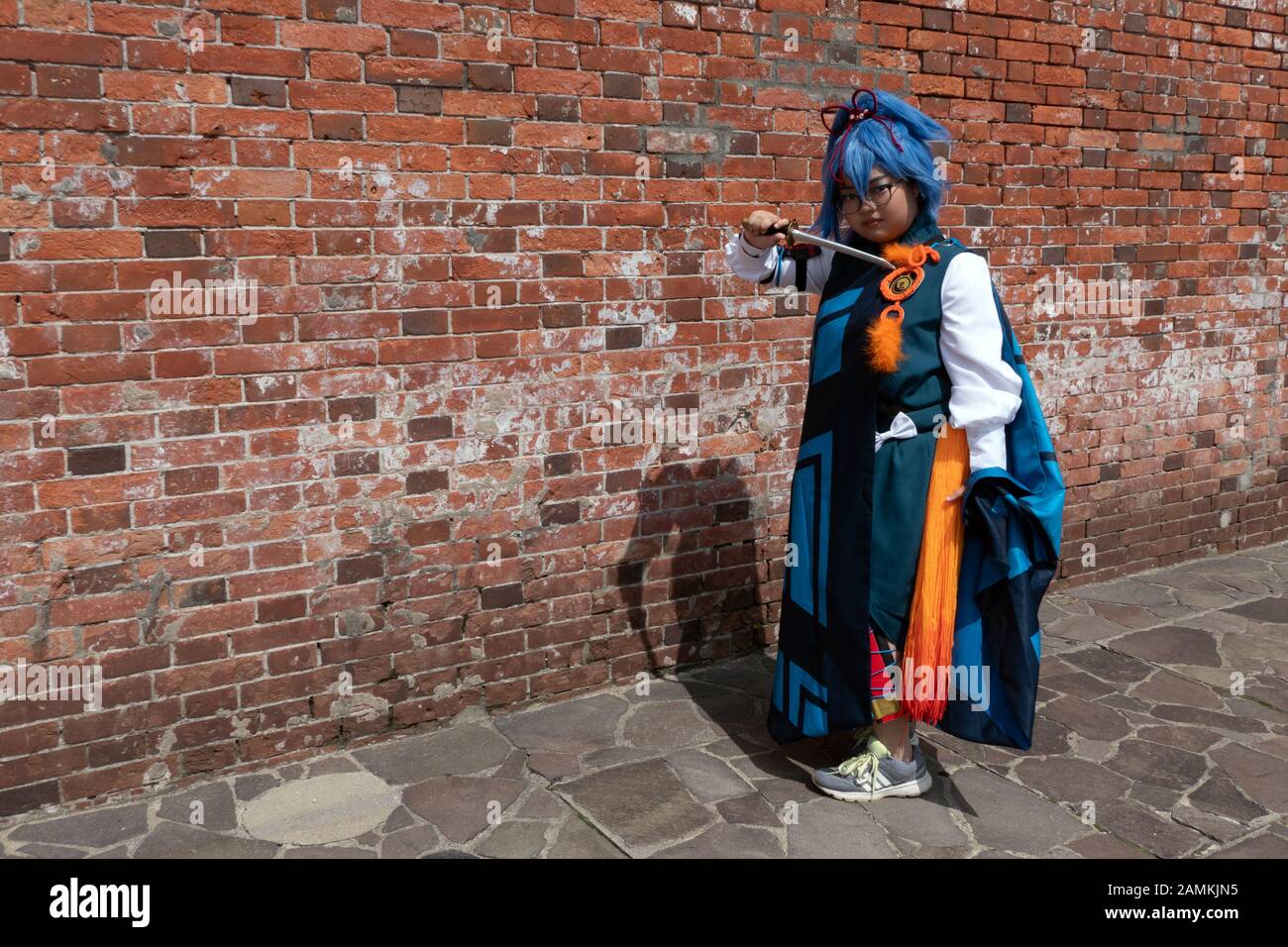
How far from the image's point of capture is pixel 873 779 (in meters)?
3.51

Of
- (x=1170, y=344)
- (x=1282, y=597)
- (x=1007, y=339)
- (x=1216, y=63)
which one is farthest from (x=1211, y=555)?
(x=1007, y=339)

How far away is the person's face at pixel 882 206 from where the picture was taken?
3.22 metres

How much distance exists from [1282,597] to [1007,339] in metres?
3.29

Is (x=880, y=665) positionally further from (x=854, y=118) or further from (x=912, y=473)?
(x=854, y=118)

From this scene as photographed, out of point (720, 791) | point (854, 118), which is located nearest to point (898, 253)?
point (854, 118)

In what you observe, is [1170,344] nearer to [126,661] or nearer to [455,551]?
Result: [455,551]

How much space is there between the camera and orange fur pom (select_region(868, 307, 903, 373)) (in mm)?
3227

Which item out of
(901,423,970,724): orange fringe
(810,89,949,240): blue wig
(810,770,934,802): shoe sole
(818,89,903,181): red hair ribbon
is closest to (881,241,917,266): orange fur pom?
(810,89,949,240): blue wig

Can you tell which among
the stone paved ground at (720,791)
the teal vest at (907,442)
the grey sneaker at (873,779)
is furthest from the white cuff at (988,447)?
the stone paved ground at (720,791)

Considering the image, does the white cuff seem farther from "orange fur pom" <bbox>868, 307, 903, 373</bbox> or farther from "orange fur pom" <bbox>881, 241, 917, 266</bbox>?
"orange fur pom" <bbox>881, 241, 917, 266</bbox>

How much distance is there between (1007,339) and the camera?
A: 3275mm

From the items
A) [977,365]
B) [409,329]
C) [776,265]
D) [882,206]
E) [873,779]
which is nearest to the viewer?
[977,365]

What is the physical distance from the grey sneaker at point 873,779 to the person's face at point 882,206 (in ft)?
5.23

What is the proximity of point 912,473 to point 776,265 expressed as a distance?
0.85 metres
